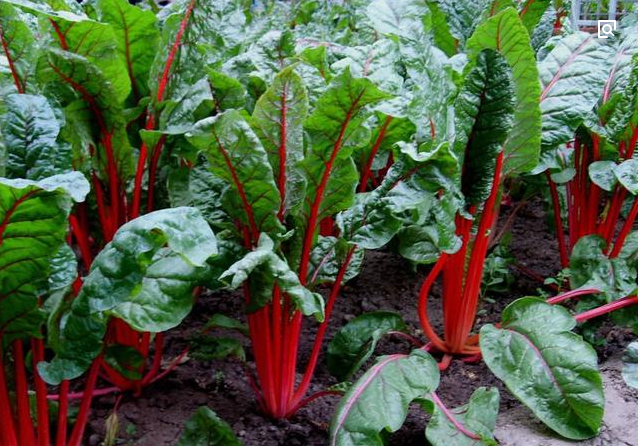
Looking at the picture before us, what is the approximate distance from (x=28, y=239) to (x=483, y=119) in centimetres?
101

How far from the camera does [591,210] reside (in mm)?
2193

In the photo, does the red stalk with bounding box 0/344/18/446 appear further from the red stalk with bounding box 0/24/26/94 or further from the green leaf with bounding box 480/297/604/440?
the green leaf with bounding box 480/297/604/440

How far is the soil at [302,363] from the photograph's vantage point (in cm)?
160

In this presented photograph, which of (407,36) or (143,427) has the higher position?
(407,36)

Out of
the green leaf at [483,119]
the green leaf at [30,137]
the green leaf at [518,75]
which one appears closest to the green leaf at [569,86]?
the green leaf at [518,75]

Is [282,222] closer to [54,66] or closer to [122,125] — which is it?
[122,125]

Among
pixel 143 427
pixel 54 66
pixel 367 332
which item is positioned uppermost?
pixel 54 66

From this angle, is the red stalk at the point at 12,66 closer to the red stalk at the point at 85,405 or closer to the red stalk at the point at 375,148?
the red stalk at the point at 85,405

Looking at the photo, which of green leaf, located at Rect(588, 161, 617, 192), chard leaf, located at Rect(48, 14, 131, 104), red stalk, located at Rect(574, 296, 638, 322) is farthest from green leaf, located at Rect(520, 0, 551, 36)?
chard leaf, located at Rect(48, 14, 131, 104)

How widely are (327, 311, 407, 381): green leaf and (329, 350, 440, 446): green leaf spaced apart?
0.12 metres

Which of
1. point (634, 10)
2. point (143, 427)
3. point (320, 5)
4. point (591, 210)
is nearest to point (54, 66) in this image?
point (143, 427)

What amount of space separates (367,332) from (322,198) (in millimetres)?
456

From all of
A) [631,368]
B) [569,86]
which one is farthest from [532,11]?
[631,368]

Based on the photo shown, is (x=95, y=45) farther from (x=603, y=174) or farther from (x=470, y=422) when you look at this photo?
(x=603, y=174)
